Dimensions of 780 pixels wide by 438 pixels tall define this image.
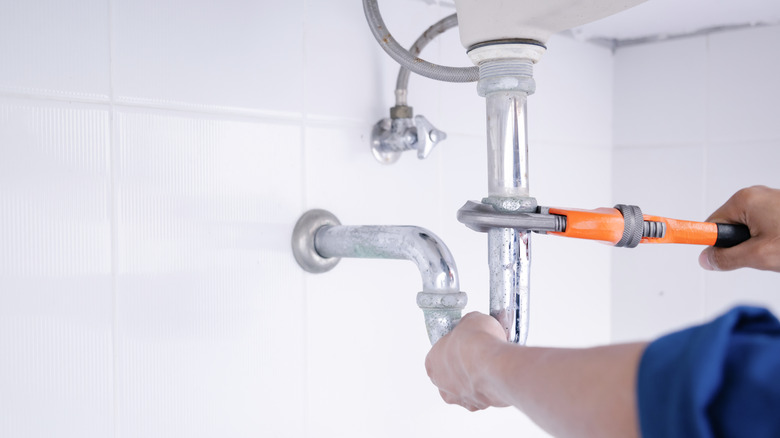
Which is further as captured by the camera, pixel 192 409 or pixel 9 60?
pixel 192 409

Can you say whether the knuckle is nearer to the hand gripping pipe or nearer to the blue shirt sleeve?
the hand gripping pipe

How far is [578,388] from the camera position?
296 mm

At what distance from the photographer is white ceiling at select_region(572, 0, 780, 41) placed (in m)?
0.82

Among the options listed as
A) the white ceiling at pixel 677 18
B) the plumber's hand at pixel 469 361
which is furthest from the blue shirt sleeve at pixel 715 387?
the white ceiling at pixel 677 18

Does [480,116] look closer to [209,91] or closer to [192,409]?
[209,91]

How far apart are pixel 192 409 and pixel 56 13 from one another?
32 cm

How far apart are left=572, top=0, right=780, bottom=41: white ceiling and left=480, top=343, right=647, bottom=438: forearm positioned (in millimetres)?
616

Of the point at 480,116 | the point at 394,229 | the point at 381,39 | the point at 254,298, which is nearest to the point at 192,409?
the point at 254,298

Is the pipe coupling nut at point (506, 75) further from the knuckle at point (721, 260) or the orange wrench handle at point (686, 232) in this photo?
the knuckle at point (721, 260)

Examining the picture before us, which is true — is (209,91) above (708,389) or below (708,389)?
above

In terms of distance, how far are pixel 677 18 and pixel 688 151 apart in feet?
0.65

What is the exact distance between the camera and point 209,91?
1.88ft

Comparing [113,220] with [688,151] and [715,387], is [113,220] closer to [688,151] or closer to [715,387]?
[715,387]

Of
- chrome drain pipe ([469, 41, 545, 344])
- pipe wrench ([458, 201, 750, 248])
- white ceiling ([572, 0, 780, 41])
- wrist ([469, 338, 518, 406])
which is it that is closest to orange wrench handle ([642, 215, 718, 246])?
pipe wrench ([458, 201, 750, 248])
